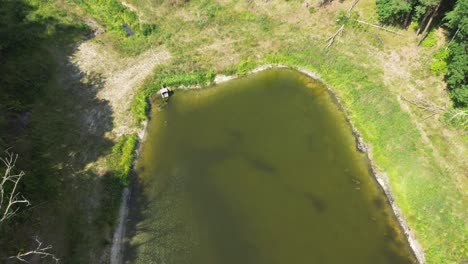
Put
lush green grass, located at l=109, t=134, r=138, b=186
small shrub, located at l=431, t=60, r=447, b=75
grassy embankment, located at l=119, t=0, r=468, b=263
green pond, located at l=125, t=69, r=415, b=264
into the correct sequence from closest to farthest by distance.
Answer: green pond, located at l=125, t=69, r=415, b=264 < grassy embankment, located at l=119, t=0, r=468, b=263 < lush green grass, located at l=109, t=134, r=138, b=186 < small shrub, located at l=431, t=60, r=447, b=75

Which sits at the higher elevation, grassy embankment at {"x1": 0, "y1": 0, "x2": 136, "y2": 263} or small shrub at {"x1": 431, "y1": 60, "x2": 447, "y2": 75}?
small shrub at {"x1": 431, "y1": 60, "x2": 447, "y2": 75}

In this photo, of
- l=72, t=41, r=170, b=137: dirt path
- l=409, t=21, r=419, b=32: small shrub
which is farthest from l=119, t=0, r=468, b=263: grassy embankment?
l=72, t=41, r=170, b=137: dirt path

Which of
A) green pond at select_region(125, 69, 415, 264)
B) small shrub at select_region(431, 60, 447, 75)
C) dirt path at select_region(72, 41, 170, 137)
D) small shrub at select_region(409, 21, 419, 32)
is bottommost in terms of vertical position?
green pond at select_region(125, 69, 415, 264)

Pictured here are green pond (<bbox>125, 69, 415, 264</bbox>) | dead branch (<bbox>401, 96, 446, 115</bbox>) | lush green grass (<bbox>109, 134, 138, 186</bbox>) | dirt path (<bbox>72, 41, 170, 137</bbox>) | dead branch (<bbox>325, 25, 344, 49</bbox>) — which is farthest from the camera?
dead branch (<bbox>325, 25, 344, 49</bbox>)

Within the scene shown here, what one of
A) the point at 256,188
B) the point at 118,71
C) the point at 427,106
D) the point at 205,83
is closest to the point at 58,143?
the point at 118,71

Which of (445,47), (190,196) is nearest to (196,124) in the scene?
(190,196)

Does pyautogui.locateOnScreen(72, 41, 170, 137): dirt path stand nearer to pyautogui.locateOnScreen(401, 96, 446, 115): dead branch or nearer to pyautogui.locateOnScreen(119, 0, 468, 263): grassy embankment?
pyautogui.locateOnScreen(119, 0, 468, 263): grassy embankment

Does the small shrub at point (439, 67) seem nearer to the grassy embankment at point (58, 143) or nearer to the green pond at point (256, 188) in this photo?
the green pond at point (256, 188)
